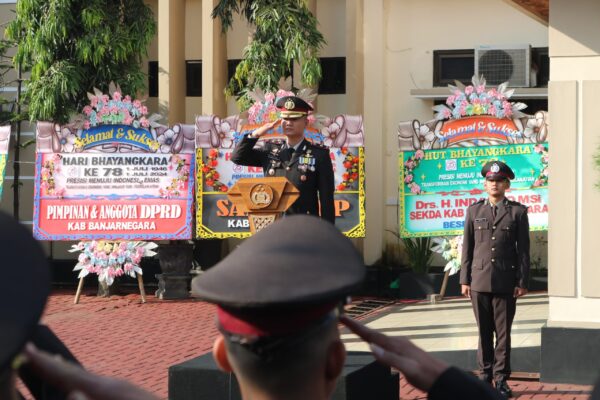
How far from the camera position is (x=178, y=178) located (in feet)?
46.0

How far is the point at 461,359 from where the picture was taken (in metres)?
8.87

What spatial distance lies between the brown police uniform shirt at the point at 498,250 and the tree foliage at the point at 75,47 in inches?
299

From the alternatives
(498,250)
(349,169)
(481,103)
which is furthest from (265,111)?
(498,250)

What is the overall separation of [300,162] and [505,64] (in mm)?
8110

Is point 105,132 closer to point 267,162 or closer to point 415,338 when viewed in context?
point 415,338

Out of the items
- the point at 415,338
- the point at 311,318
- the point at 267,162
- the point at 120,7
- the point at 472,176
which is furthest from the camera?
the point at 120,7

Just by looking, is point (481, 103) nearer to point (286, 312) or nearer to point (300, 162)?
point (300, 162)

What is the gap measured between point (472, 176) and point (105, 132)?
195 inches

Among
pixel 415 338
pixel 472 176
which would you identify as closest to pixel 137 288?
pixel 472 176

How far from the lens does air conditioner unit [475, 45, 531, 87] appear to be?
14586 mm

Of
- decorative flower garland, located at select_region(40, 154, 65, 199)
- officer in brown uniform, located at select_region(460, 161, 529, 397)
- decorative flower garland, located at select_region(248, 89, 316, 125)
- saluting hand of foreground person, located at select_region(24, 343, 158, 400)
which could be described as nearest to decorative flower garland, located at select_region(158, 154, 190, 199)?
decorative flower garland, located at select_region(248, 89, 316, 125)

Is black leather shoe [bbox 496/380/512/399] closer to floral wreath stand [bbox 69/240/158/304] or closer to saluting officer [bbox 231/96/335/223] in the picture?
saluting officer [bbox 231/96/335/223]

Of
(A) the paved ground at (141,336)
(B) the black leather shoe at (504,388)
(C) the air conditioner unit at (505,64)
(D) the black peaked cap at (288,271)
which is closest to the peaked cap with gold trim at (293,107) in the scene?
(A) the paved ground at (141,336)

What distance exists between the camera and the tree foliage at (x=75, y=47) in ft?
47.0
